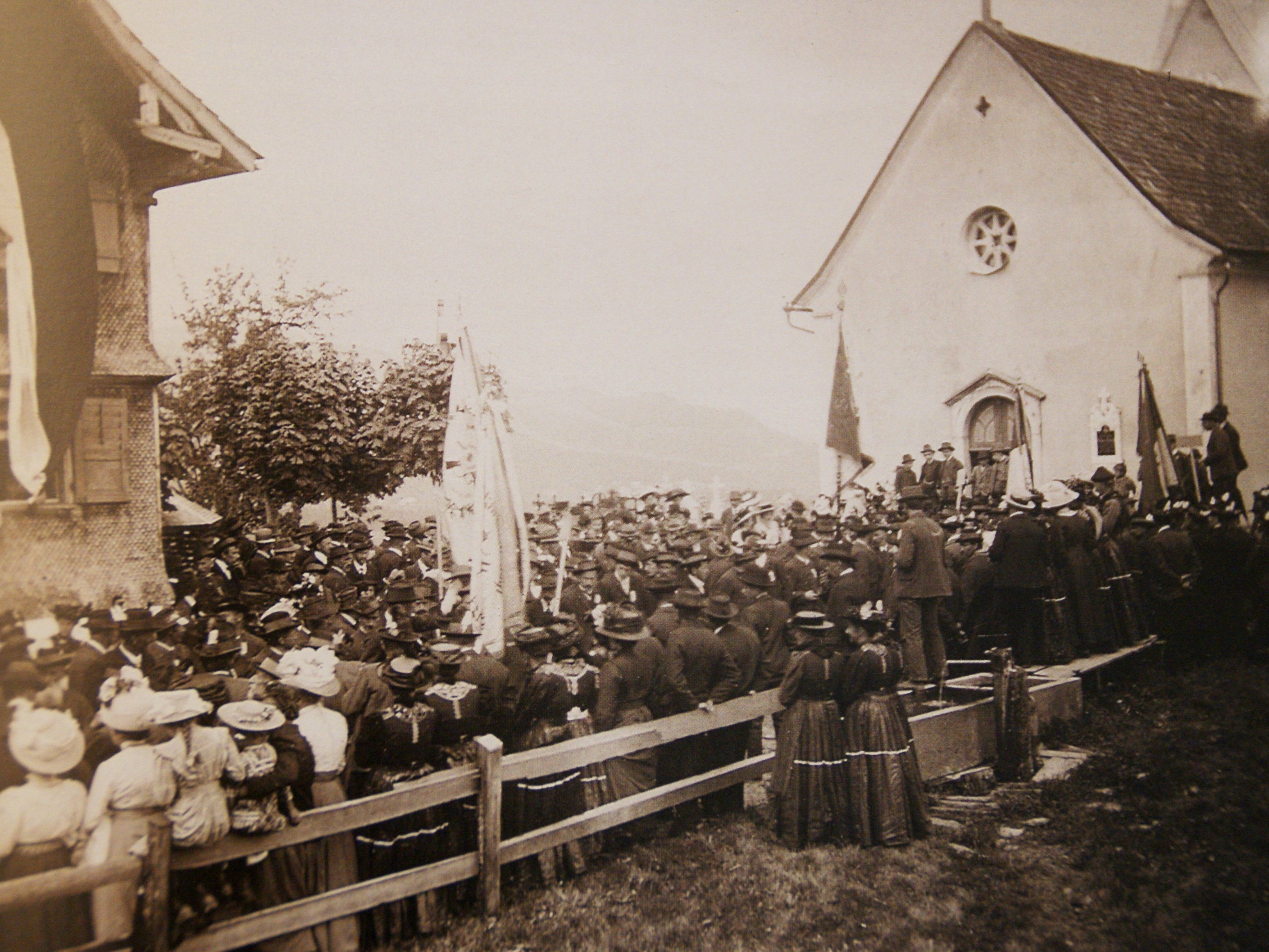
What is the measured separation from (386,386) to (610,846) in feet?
13.4

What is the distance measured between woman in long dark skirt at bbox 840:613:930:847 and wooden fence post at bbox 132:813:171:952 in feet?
12.8

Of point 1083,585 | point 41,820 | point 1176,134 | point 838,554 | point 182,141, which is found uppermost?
point 1176,134

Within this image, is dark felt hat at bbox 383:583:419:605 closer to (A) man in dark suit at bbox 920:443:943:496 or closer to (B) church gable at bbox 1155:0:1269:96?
(A) man in dark suit at bbox 920:443:943:496

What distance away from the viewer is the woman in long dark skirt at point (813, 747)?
5.69m

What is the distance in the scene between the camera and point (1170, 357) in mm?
7078

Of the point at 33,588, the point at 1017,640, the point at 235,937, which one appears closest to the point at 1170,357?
the point at 1017,640

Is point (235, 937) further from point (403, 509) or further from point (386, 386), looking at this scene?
point (403, 509)

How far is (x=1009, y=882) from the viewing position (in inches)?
196

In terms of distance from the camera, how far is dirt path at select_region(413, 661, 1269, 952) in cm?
459

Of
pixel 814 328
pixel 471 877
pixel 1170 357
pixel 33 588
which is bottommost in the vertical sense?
pixel 471 877

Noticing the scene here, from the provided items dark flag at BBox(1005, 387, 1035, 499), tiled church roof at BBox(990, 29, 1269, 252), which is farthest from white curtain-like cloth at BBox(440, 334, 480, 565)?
dark flag at BBox(1005, 387, 1035, 499)

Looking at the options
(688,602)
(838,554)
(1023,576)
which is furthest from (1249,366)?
(688,602)

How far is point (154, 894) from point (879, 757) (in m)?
4.12

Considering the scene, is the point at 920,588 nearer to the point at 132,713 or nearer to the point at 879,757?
the point at 879,757
